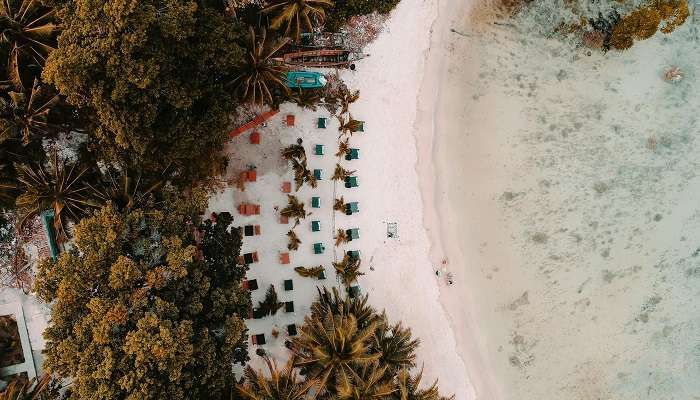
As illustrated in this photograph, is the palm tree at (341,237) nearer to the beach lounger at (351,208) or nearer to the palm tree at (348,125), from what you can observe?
the beach lounger at (351,208)

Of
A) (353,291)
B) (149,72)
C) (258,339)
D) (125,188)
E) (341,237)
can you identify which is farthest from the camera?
(353,291)

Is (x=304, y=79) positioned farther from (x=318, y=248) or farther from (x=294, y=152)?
(x=318, y=248)

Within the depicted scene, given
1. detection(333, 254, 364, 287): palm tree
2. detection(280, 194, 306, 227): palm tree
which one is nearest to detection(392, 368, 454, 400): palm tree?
detection(333, 254, 364, 287): palm tree

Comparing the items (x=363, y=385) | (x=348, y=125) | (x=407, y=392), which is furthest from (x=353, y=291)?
(x=348, y=125)

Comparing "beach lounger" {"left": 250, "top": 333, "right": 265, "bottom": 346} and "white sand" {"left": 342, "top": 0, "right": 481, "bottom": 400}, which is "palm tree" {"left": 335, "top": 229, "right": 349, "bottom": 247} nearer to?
"white sand" {"left": 342, "top": 0, "right": 481, "bottom": 400}

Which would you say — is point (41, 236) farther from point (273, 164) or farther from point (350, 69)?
point (350, 69)

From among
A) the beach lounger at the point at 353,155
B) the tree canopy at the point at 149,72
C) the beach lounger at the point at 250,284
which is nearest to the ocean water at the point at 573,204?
the beach lounger at the point at 353,155

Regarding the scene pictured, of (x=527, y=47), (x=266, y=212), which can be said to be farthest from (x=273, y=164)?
(x=527, y=47)
